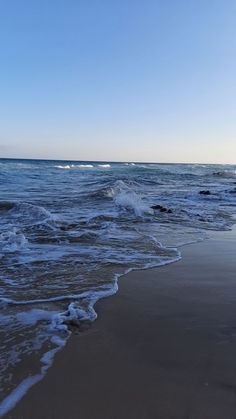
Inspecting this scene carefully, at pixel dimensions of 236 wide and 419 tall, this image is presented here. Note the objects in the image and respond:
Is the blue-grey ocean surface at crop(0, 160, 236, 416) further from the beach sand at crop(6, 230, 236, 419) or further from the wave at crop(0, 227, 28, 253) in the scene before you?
the beach sand at crop(6, 230, 236, 419)

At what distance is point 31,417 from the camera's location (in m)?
1.99

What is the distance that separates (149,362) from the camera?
251cm

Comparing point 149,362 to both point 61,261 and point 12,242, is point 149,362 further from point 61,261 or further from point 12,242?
point 12,242

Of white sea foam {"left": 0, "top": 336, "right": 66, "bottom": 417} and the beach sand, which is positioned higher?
the beach sand

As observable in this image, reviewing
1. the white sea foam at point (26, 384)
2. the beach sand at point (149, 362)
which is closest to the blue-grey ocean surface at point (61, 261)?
the white sea foam at point (26, 384)

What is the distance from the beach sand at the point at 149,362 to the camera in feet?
6.77

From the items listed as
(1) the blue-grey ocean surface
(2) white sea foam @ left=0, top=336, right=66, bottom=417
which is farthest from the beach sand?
(1) the blue-grey ocean surface

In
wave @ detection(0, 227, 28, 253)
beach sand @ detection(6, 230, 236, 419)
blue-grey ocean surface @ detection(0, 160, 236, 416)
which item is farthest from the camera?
wave @ detection(0, 227, 28, 253)

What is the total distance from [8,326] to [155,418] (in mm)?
1529

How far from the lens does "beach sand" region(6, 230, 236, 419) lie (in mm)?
2062

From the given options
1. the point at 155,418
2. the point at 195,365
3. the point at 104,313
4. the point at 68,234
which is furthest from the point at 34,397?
the point at 68,234

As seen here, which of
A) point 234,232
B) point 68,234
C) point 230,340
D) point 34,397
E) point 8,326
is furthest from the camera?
point 234,232

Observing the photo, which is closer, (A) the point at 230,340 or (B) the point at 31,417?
(B) the point at 31,417

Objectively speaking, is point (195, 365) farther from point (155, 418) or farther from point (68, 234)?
point (68, 234)
